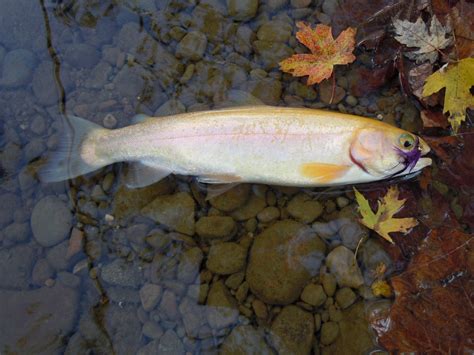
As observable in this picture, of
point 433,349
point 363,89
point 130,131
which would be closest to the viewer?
point 433,349

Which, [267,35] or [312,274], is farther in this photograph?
[267,35]

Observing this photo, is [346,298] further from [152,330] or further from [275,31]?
[275,31]

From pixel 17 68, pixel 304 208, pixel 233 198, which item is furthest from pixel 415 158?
pixel 17 68

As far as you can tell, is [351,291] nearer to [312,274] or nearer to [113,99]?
[312,274]

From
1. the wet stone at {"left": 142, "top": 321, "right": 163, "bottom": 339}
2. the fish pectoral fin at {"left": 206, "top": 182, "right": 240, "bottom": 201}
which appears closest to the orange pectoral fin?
the fish pectoral fin at {"left": 206, "top": 182, "right": 240, "bottom": 201}

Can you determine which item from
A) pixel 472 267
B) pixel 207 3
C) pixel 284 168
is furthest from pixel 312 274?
pixel 207 3

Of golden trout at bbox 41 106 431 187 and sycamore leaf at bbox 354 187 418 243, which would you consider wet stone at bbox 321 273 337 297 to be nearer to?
sycamore leaf at bbox 354 187 418 243
